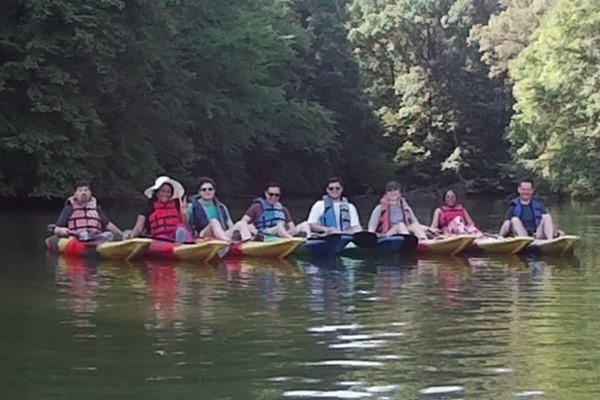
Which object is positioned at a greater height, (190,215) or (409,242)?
(190,215)

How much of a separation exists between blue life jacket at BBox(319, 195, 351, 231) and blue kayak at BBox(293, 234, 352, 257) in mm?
912

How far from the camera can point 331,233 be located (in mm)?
16250

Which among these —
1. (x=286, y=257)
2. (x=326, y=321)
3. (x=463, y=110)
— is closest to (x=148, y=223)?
(x=286, y=257)

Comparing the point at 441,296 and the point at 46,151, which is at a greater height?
the point at 46,151

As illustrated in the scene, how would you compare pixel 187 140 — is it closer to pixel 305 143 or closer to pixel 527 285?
pixel 305 143

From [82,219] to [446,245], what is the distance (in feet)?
16.7

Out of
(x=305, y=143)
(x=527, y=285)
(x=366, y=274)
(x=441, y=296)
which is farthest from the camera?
(x=305, y=143)

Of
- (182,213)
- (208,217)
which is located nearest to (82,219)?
(182,213)

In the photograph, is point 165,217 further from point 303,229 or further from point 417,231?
point 417,231

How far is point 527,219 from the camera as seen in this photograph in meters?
17.3

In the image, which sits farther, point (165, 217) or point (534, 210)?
point (534, 210)

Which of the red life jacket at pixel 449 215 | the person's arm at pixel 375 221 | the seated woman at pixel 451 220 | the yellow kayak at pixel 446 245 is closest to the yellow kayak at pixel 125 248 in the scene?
the person's arm at pixel 375 221

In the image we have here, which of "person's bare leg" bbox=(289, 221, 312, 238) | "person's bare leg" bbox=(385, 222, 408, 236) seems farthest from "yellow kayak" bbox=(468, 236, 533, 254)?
"person's bare leg" bbox=(289, 221, 312, 238)

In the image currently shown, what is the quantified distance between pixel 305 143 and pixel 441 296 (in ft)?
110
